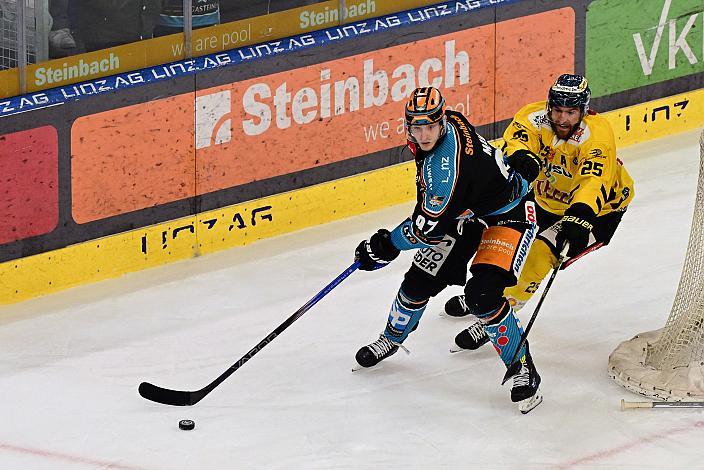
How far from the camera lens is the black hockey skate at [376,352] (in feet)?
21.6

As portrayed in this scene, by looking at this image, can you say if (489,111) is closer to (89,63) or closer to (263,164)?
(263,164)

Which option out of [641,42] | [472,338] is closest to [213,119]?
[472,338]

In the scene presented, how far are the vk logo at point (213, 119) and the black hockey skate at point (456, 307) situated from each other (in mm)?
1513

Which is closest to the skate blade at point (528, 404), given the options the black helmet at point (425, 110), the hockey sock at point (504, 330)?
the hockey sock at point (504, 330)

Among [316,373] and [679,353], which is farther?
[316,373]

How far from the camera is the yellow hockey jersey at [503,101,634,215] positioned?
21.1ft

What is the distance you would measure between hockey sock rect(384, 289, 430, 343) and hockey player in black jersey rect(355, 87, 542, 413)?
0.03 meters

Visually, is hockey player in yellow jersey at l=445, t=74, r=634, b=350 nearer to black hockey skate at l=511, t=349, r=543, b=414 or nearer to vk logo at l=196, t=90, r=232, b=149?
black hockey skate at l=511, t=349, r=543, b=414

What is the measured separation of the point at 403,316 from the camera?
6.51 metres

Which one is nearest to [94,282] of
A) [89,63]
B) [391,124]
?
[89,63]

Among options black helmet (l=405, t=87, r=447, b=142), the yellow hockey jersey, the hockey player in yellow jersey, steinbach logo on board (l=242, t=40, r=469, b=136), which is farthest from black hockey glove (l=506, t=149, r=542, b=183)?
steinbach logo on board (l=242, t=40, r=469, b=136)

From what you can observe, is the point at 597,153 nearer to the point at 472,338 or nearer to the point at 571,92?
the point at 571,92

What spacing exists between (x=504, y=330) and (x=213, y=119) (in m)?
2.35

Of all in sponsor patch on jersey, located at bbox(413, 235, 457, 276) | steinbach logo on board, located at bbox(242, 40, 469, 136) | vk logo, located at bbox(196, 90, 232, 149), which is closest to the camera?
sponsor patch on jersey, located at bbox(413, 235, 457, 276)
